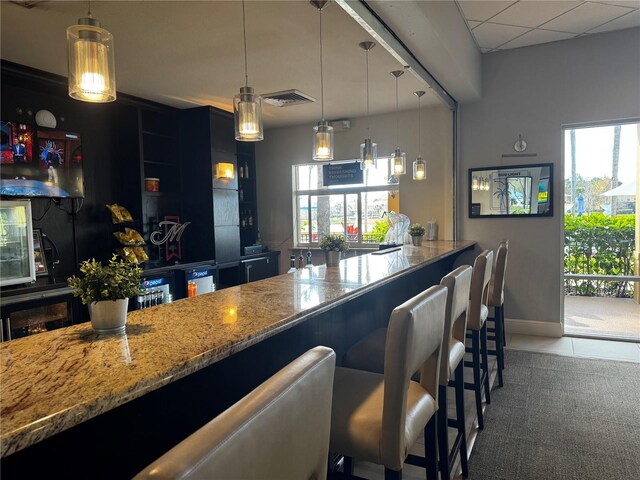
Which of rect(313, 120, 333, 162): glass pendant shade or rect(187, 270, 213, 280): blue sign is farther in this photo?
rect(187, 270, 213, 280): blue sign

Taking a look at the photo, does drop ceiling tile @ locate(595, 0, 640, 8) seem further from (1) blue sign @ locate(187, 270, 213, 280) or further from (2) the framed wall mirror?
(1) blue sign @ locate(187, 270, 213, 280)

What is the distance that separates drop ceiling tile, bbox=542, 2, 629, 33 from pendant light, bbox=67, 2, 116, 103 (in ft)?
12.6

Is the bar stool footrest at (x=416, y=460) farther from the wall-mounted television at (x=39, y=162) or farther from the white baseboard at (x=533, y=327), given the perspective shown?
the wall-mounted television at (x=39, y=162)

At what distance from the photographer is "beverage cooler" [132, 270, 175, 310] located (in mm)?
4391

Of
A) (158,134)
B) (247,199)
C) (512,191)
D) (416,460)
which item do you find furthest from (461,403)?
(247,199)

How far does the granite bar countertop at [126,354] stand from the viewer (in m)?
0.73

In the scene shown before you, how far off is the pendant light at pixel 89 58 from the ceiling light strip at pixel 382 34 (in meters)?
1.35

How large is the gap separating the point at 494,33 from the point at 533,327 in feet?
9.97

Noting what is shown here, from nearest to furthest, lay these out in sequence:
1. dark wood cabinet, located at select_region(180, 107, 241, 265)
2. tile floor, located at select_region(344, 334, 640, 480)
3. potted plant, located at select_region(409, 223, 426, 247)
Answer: tile floor, located at select_region(344, 334, 640, 480), potted plant, located at select_region(409, 223, 426, 247), dark wood cabinet, located at select_region(180, 107, 241, 265)

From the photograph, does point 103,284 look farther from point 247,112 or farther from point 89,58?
point 247,112

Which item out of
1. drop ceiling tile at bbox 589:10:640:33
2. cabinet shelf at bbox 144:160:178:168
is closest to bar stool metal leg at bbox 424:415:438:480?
drop ceiling tile at bbox 589:10:640:33

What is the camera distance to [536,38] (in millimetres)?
4297

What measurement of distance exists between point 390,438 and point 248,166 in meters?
5.72

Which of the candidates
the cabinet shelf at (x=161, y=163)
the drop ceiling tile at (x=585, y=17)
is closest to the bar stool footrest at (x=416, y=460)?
the drop ceiling tile at (x=585, y=17)
